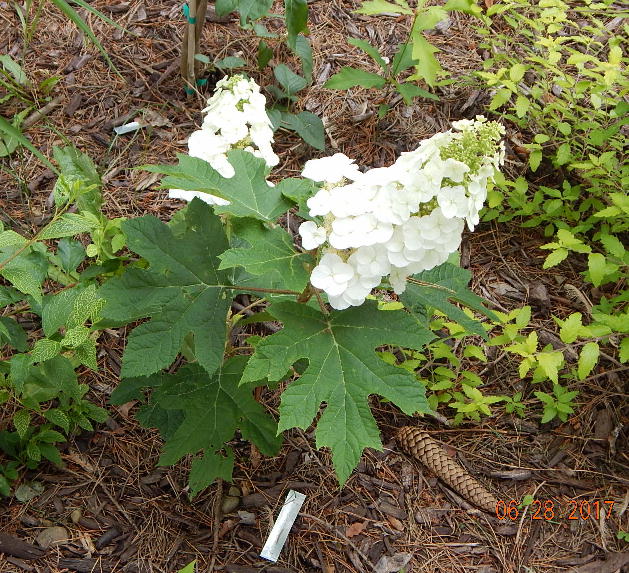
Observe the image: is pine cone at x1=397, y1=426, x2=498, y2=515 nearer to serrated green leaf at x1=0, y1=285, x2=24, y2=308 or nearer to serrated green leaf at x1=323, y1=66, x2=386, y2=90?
serrated green leaf at x1=0, y1=285, x2=24, y2=308

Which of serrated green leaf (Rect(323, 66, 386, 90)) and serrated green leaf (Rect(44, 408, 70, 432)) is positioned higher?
serrated green leaf (Rect(323, 66, 386, 90))

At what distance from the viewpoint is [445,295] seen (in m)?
1.71

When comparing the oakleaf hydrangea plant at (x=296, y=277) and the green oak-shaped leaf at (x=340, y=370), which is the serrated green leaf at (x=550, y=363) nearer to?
the oakleaf hydrangea plant at (x=296, y=277)

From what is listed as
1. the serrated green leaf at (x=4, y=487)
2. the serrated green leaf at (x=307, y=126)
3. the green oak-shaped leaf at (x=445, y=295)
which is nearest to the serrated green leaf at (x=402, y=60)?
the serrated green leaf at (x=307, y=126)

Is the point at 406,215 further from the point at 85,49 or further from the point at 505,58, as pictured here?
the point at 85,49

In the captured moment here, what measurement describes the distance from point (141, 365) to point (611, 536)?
1.75 m

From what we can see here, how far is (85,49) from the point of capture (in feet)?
10.3

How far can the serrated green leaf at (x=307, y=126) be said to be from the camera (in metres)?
2.89

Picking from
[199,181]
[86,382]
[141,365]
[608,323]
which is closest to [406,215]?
[199,181]

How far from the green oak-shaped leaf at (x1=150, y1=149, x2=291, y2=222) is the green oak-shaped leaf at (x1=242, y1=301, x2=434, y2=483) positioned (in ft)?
0.84

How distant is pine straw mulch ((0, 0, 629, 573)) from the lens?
6.72ft

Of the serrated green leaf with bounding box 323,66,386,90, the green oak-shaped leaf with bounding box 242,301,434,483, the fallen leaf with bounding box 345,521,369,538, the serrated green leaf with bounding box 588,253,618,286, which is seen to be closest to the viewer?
the green oak-shaped leaf with bounding box 242,301,434,483

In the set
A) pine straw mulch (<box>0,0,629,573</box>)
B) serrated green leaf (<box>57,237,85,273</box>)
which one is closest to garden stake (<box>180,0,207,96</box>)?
pine straw mulch (<box>0,0,629,573</box>)

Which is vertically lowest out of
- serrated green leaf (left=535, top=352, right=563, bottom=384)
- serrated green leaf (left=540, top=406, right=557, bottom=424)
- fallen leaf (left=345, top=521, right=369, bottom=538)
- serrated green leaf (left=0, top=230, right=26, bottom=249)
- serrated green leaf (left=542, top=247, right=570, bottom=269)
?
fallen leaf (left=345, top=521, right=369, bottom=538)
